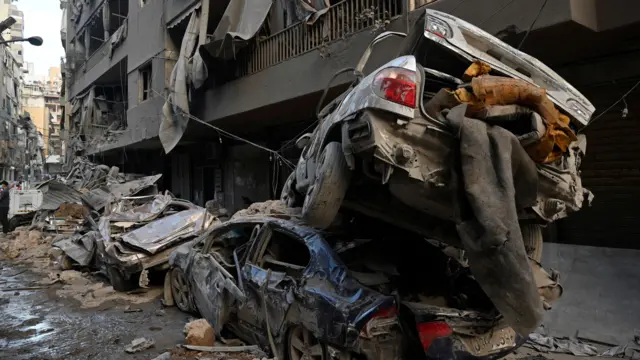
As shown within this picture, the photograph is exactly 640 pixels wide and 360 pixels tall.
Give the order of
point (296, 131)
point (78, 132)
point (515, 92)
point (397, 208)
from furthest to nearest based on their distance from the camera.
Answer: point (78, 132), point (296, 131), point (397, 208), point (515, 92)

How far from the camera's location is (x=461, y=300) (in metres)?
3.34

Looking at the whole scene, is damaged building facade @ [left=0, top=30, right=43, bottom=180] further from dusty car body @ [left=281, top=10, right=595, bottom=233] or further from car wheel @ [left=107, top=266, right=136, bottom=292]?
dusty car body @ [left=281, top=10, right=595, bottom=233]

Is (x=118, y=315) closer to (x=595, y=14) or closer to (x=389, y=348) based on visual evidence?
(x=389, y=348)

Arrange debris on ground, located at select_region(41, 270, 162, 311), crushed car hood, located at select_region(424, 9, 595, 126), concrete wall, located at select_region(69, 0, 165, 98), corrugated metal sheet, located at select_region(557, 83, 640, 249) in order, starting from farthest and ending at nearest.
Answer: concrete wall, located at select_region(69, 0, 165, 98) → debris on ground, located at select_region(41, 270, 162, 311) → corrugated metal sheet, located at select_region(557, 83, 640, 249) → crushed car hood, located at select_region(424, 9, 595, 126)

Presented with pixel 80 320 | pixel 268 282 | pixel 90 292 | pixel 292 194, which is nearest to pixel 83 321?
pixel 80 320

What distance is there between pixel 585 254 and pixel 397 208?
3.79 meters

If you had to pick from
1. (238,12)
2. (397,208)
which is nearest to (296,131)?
(238,12)

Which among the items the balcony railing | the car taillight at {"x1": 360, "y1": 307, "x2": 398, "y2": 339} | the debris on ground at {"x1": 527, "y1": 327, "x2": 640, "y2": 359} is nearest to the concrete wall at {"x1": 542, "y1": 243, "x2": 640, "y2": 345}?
the debris on ground at {"x1": 527, "y1": 327, "x2": 640, "y2": 359}

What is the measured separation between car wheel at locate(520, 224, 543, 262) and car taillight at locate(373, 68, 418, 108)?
1.62 m

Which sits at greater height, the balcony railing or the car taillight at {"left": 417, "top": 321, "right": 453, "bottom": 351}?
the balcony railing

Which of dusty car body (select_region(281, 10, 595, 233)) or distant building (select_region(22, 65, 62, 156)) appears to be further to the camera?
distant building (select_region(22, 65, 62, 156))

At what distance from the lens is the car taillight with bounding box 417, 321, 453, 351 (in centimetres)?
280

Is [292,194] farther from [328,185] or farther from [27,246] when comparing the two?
[27,246]

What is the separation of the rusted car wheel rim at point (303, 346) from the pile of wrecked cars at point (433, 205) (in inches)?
0.6
